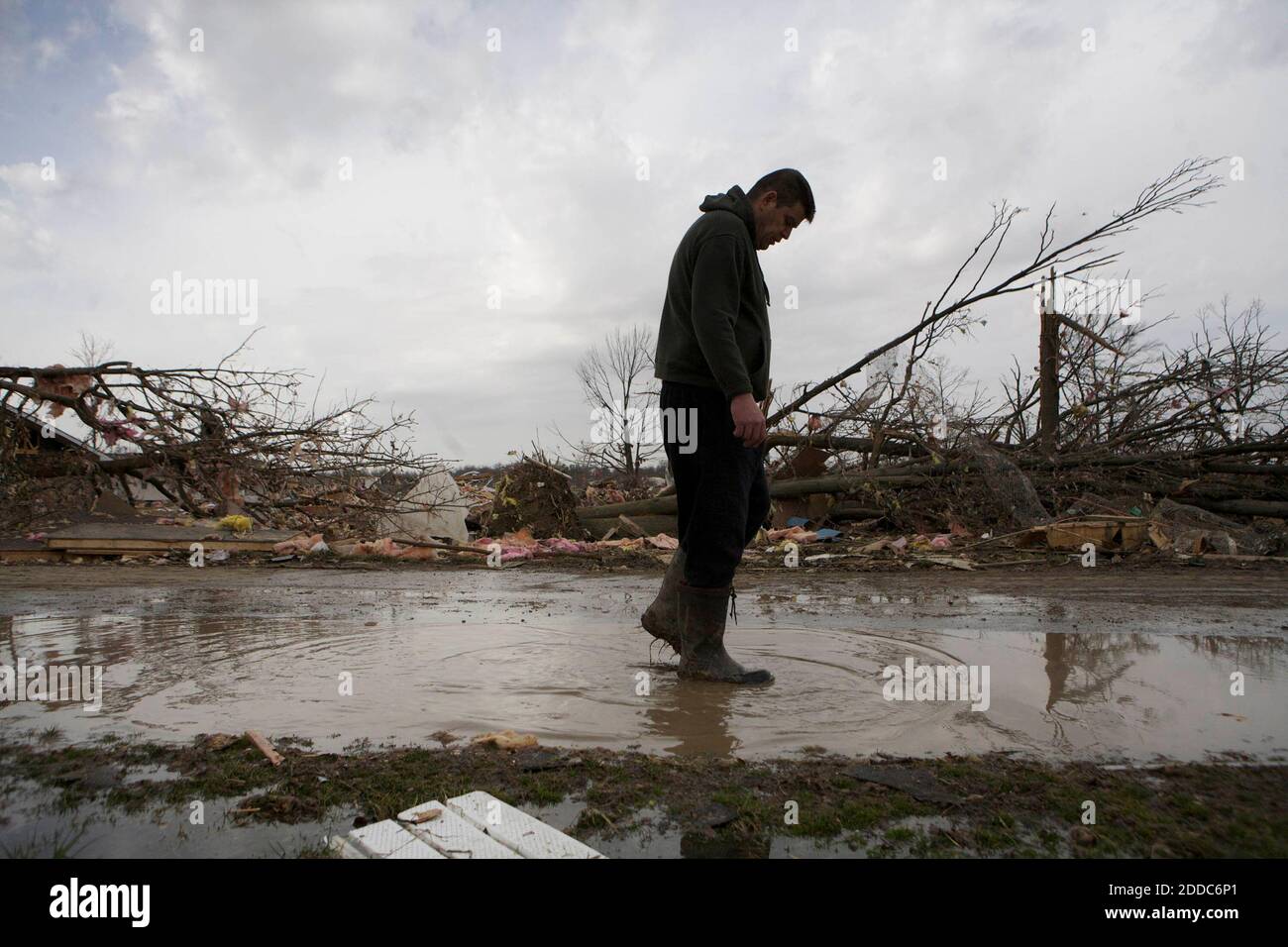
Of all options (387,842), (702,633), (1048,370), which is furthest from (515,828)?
(1048,370)

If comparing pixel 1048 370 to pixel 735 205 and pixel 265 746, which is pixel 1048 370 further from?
pixel 265 746

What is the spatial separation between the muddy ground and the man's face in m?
1.73

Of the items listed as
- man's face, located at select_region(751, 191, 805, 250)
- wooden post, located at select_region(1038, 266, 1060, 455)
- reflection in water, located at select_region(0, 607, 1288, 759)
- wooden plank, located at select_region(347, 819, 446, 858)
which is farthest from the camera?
wooden post, located at select_region(1038, 266, 1060, 455)

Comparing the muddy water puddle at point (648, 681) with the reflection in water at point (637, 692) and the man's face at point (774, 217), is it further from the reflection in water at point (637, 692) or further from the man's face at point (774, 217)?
the man's face at point (774, 217)

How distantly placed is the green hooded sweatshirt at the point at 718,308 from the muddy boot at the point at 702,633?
2.62 ft

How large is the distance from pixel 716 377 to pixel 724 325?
198mm

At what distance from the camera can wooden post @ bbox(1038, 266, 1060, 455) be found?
10242mm

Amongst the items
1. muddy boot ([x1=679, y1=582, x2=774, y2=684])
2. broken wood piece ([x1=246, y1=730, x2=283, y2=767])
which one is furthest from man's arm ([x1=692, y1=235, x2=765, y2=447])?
broken wood piece ([x1=246, y1=730, x2=283, y2=767])

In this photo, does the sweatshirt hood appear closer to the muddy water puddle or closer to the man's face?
the man's face

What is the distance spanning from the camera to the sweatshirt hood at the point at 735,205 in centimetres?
341

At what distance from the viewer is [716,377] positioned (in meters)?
3.17

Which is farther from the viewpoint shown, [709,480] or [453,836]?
[709,480]
